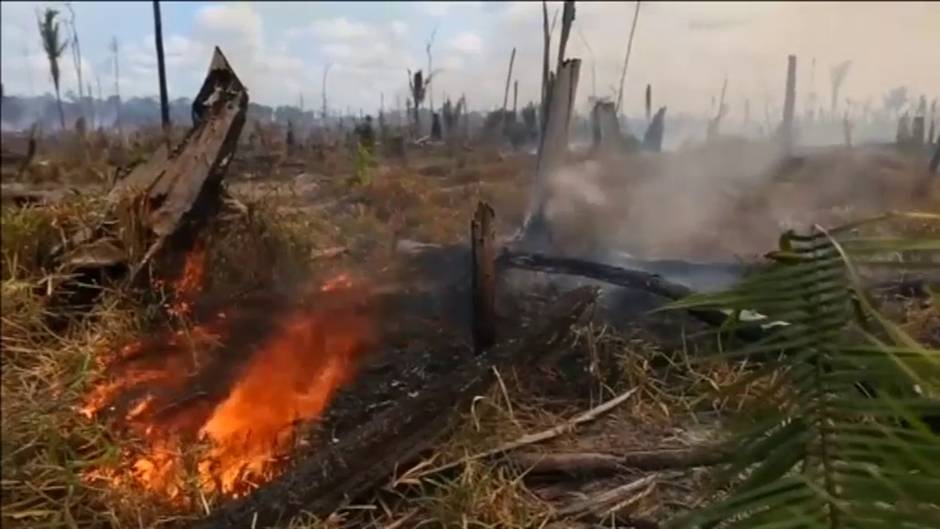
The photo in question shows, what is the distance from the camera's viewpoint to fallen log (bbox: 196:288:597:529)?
2.23ft

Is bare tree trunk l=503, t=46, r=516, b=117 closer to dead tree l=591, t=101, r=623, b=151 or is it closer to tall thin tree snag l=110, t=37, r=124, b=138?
dead tree l=591, t=101, r=623, b=151

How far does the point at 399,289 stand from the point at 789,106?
440mm

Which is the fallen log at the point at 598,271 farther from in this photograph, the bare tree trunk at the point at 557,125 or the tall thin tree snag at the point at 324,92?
the tall thin tree snag at the point at 324,92

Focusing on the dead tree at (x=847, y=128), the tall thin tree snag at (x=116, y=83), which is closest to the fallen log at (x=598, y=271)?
the dead tree at (x=847, y=128)

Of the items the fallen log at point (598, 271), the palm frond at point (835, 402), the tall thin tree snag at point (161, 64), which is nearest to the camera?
the palm frond at point (835, 402)

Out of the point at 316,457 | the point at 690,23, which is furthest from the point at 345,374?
the point at 690,23

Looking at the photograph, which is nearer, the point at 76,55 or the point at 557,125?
the point at 76,55

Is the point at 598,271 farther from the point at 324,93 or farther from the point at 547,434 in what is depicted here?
the point at 324,93

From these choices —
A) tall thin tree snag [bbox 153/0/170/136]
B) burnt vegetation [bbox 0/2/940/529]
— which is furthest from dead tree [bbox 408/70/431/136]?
tall thin tree snag [bbox 153/0/170/136]

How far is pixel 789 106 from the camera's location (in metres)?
0.92

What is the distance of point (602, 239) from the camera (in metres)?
0.90

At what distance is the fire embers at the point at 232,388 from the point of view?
0.67 metres

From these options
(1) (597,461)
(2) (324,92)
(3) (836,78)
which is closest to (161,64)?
(2) (324,92)

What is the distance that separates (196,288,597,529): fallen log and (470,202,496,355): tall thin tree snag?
16mm
